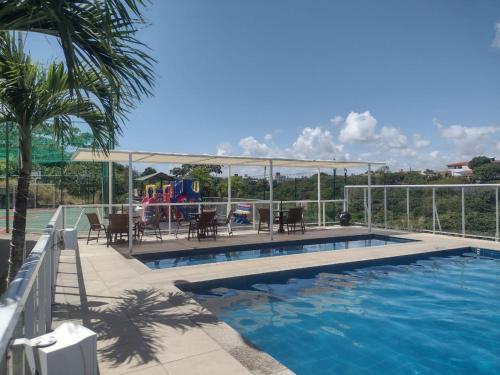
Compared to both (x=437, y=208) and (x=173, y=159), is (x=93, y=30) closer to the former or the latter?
(x=173, y=159)

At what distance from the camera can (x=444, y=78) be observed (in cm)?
1560

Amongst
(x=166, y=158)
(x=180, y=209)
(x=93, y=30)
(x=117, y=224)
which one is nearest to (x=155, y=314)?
(x=93, y=30)

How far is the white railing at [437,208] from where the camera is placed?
973 centimetres

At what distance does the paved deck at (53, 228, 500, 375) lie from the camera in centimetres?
296

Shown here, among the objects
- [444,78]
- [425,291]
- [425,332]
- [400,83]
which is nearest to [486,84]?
[444,78]

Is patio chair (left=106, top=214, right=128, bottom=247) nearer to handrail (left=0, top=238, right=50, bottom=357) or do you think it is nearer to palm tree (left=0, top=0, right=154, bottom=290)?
palm tree (left=0, top=0, right=154, bottom=290)

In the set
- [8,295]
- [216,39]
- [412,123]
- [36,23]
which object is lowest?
[8,295]

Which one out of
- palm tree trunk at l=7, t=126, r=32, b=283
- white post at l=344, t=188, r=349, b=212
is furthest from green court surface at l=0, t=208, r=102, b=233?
white post at l=344, t=188, r=349, b=212

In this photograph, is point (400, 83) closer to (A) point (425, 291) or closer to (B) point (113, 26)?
(A) point (425, 291)

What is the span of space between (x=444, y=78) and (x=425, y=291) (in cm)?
1245

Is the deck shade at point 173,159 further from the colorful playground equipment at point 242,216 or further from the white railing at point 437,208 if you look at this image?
the colorful playground equipment at point 242,216

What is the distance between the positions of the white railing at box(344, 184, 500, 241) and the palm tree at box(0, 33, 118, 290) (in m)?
9.06

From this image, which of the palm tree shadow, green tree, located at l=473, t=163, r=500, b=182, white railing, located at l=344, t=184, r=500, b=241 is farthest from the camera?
green tree, located at l=473, t=163, r=500, b=182

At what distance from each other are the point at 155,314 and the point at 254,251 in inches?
199
